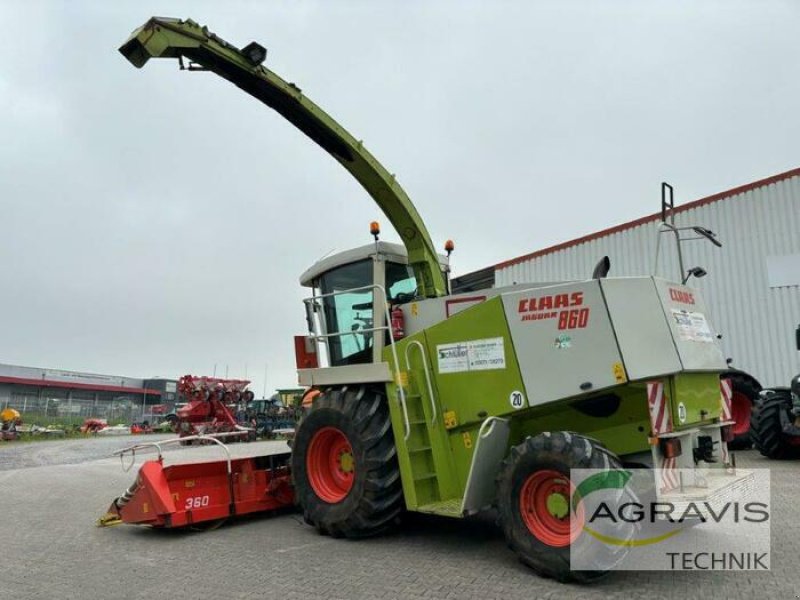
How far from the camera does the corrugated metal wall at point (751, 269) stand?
522 inches

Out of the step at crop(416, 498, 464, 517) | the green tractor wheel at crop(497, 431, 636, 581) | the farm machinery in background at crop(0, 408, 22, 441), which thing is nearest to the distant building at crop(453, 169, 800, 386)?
the step at crop(416, 498, 464, 517)

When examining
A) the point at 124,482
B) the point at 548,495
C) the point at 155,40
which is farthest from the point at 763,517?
the point at 124,482

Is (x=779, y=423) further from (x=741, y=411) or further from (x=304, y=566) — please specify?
(x=304, y=566)

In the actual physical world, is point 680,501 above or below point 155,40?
below

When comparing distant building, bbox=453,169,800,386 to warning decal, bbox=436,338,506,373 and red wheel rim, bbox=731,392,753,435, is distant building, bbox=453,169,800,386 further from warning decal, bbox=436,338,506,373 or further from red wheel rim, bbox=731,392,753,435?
warning decal, bbox=436,338,506,373

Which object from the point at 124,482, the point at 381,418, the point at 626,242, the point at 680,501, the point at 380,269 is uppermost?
the point at 626,242

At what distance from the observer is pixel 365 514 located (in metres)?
5.55

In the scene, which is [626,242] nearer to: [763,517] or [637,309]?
[763,517]

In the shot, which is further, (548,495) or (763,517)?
(763,517)

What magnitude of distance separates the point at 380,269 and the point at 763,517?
14.5ft

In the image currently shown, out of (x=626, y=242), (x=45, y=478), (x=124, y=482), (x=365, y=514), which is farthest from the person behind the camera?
(x=626, y=242)

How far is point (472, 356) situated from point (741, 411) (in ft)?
26.8

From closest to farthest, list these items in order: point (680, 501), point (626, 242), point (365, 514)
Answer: point (680, 501) < point (365, 514) < point (626, 242)

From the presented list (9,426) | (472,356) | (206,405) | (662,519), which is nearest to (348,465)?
(472,356)
